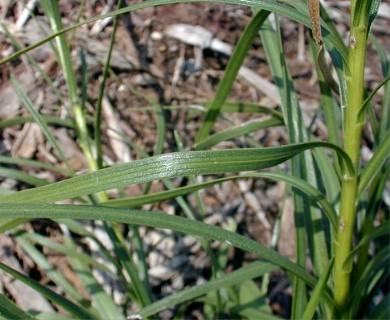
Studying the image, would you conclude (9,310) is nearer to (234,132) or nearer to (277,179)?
(277,179)

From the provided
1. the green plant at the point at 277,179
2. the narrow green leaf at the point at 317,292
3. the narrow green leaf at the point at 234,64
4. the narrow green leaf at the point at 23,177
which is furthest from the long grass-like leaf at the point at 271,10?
the narrow green leaf at the point at 23,177

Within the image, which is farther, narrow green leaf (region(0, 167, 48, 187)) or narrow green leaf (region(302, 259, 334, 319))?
narrow green leaf (region(0, 167, 48, 187))

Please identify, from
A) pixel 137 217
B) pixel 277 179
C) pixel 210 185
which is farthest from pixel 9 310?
pixel 277 179

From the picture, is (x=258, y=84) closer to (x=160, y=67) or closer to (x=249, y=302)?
(x=160, y=67)

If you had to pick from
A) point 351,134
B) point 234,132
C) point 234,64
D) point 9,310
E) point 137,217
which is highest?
point 234,64

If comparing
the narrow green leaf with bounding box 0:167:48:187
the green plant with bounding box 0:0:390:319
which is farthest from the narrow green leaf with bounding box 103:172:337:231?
the narrow green leaf with bounding box 0:167:48:187

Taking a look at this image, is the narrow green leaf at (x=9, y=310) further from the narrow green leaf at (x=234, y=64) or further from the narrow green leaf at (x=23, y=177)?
the narrow green leaf at (x=234, y=64)

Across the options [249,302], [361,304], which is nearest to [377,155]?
[361,304]

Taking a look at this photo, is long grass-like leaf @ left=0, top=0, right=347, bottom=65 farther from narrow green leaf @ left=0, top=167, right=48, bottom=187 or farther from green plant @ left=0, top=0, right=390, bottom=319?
narrow green leaf @ left=0, top=167, right=48, bottom=187
